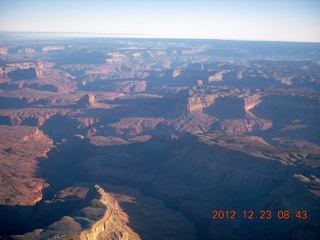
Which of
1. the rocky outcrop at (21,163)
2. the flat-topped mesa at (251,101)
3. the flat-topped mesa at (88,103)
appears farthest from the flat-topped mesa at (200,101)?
the rocky outcrop at (21,163)

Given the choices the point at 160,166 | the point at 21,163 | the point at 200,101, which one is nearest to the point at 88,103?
the point at 200,101

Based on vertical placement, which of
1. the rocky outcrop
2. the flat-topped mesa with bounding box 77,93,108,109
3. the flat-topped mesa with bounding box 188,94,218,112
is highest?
the flat-topped mesa with bounding box 188,94,218,112

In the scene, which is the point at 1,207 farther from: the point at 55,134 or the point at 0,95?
the point at 0,95

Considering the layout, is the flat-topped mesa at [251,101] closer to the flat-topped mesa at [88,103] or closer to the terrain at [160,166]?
the terrain at [160,166]

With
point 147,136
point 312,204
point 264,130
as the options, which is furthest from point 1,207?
point 264,130

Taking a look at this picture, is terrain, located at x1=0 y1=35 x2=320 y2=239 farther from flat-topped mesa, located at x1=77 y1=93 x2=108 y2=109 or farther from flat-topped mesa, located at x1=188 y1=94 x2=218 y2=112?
flat-topped mesa, located at x1=77 y1=93 x2=108 y2=109

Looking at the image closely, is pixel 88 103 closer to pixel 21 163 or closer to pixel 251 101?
pixel 251 101

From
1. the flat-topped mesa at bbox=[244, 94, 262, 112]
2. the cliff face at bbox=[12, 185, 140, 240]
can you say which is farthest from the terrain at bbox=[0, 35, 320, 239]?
the flat-topped mesa at bbox=[244, 94, 262, 112]
